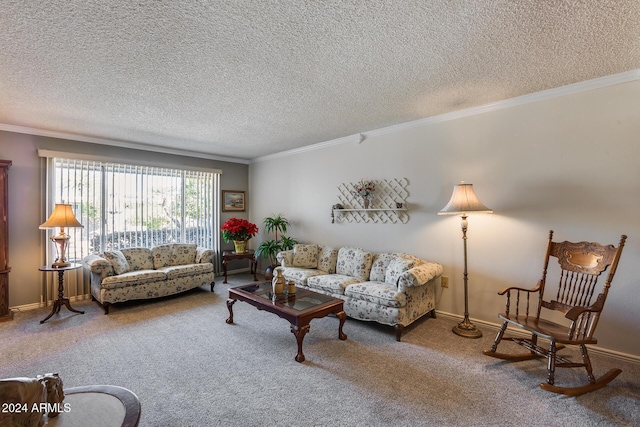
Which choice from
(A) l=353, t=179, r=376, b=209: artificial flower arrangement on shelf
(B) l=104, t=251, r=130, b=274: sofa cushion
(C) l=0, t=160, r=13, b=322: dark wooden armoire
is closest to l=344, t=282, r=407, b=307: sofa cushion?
(A) l=353, t=179, r=376, b=209: artificial flower arrangement on shelf

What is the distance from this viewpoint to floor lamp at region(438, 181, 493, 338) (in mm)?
2958

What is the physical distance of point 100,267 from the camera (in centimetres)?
380

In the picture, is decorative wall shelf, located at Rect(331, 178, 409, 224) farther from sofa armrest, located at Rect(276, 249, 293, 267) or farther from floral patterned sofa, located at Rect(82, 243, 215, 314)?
floral patterned sofa, located at Rect(82, 243, 215, 314)

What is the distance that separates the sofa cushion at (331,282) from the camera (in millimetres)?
3540

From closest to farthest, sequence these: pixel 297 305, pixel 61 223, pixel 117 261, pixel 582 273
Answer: pixel 582 273 < pixel 297 305 < pixel 61 223 < pixel 117 261

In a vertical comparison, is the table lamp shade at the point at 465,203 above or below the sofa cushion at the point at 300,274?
above

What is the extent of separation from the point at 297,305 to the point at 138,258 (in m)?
3.09

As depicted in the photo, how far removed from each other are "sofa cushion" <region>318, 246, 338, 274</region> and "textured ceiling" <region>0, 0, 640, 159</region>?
1968 millimetres

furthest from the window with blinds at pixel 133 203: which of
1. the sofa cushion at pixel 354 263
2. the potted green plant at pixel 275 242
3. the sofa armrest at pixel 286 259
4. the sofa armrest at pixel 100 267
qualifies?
the sofa cushion at pixel 354 263

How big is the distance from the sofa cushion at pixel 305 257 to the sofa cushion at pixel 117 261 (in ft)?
8.00

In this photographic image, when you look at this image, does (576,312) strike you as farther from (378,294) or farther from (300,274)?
(300,274)

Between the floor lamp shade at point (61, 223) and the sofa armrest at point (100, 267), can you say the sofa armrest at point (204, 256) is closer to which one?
the sofa armrest at point (100, 267)

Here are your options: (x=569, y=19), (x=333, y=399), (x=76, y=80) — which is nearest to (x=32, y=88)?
(x=76, y=80)

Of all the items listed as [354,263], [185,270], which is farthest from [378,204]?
[185,270]
